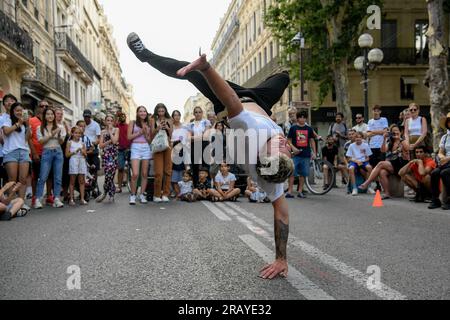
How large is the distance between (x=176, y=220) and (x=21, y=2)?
21.3 m

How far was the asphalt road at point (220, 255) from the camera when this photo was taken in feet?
10.6

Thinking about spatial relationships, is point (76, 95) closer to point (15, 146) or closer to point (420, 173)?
point (15, 146)

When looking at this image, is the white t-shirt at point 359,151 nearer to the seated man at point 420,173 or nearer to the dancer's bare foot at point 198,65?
the seated man at point 420,173

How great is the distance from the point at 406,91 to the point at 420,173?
83.6ft

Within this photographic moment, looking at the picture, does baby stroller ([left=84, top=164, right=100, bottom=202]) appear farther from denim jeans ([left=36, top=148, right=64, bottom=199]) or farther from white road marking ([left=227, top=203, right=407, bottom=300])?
white road marking ([left=227, top=203, right=407, bottom=300])

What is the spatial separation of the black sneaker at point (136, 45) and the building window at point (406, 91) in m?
30.1

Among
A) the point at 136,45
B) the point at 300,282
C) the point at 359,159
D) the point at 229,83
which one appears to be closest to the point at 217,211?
the point at 136,45

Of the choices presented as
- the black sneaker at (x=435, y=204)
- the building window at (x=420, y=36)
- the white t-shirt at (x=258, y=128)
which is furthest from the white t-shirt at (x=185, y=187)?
the building window at (x=420, y=36)

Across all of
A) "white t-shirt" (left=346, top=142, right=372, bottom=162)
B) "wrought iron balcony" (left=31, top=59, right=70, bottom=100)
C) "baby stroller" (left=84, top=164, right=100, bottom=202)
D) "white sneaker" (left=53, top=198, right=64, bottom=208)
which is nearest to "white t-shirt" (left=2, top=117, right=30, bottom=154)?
"white sneaker" (left=53, top=198, right=64, bottom=208)

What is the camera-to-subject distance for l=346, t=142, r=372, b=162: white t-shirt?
10859mm

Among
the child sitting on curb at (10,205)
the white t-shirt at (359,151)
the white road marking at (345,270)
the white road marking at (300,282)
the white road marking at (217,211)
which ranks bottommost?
the white road marking at (300,282)

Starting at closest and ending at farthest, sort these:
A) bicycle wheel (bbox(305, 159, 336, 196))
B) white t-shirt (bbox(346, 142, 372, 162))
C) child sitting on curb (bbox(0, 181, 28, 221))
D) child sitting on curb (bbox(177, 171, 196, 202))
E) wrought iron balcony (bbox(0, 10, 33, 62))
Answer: child sitting on curb (bbox(0, 181, 28, 221)) < child sitting on curb (bbox(177, 171, 196, 202)) < bicycle wheel (bbox(305, 159, 336, 196)) < white t-shirt (bbox(346, 142, 372, 162)) < wrought iron balcony (bbox(0, 10, 33, 62))

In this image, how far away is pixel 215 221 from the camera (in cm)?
660

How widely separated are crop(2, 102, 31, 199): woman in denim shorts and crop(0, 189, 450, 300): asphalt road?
1.02 m
